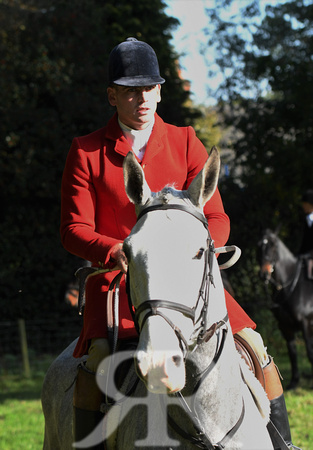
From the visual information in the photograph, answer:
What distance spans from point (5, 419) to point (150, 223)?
7.53 m

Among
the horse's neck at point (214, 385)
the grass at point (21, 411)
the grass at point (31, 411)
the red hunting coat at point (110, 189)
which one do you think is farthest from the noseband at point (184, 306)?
the grass at point (21, 411)

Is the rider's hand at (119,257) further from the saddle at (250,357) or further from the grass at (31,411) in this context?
the grass at (31,411)

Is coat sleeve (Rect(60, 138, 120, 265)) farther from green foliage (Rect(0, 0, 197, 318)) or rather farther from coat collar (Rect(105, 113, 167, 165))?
green foliage (Rect(0, 0, 197, 318))

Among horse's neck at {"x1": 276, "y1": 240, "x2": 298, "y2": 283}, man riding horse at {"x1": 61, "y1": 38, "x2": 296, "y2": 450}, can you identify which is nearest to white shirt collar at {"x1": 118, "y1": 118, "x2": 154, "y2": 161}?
man riding horse at {"x1": 61, "y1": 38, "x2": 296, "y2": 450}

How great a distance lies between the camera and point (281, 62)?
15.7 meters

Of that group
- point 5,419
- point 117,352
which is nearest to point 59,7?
point 5,419

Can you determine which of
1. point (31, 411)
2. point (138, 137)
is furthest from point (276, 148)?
point (138, 137)

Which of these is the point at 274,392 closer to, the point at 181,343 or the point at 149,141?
the point at 181,343

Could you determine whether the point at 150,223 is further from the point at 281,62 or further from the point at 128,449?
the point at 281,62

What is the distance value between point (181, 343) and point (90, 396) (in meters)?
1.10

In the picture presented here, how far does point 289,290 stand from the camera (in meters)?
11.3

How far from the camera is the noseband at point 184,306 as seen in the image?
2.49m

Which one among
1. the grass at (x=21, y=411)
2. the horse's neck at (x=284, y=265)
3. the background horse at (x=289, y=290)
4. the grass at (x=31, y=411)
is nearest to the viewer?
the grass at (x=31, y=411)

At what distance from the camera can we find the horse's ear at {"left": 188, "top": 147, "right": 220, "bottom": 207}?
2803mm
